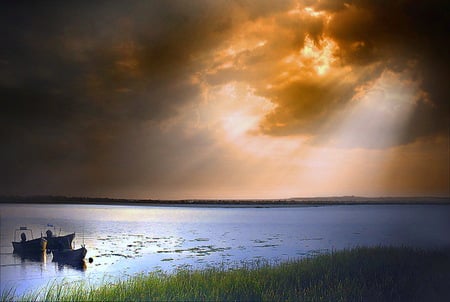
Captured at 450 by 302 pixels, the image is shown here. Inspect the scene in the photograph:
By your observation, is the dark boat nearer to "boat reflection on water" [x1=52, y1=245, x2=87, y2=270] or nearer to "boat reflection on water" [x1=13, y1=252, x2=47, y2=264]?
"boat reflection on water" [x1=13, y1=252, x2=47, y2=264]

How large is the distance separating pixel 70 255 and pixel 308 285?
19770 millimetres

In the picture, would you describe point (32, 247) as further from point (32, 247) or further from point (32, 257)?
point (32, 257)

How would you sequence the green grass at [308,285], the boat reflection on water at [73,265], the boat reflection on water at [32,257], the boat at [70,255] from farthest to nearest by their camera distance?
the boat reflection on water at [32,257]
the boat at [70,255]
the boat reflection on water at [73,265]
the green grass at [308,285]

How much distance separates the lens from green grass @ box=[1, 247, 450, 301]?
10.7 m

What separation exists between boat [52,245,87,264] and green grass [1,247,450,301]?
1273 cm

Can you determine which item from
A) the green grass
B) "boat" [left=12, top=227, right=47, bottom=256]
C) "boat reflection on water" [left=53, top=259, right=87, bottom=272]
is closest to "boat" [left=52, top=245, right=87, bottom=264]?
"boat reflection on water" [left=53, top=259, right=87, bottom=272]

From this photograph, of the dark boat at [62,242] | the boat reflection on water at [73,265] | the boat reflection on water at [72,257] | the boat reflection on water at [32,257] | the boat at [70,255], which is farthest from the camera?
the dark boat at [62,242]

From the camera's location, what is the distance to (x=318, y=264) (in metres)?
16.4

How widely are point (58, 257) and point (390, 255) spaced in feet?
71.0

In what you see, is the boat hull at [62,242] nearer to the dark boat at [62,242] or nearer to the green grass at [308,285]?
the dark boat at [62,242]

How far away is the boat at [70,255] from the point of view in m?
26.9

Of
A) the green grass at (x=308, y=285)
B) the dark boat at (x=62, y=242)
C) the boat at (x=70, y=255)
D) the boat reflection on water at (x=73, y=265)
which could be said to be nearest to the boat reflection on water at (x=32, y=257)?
the boat at (x=70, y=255)

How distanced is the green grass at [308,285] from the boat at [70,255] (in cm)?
1273

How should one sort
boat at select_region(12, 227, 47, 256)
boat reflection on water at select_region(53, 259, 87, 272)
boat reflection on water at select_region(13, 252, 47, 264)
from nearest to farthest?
boat reflection on water at select_region(53, 259, 87, 272)
boat reflection on water at select_region(13, 252, 47, 264)
boat at select_region(12, 227, 47, 256)
